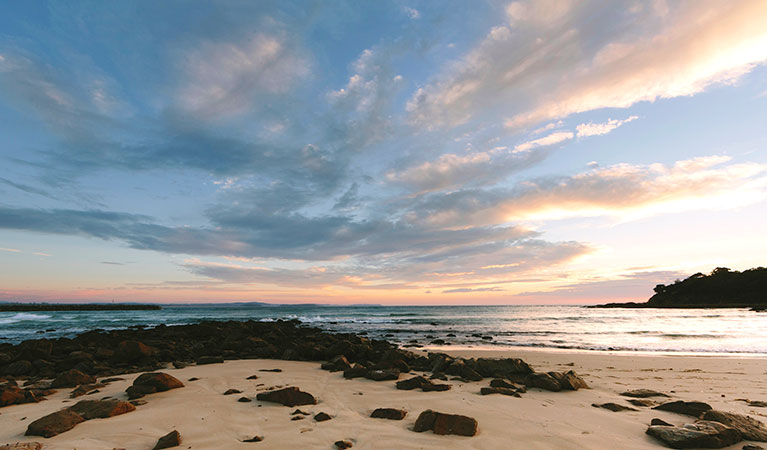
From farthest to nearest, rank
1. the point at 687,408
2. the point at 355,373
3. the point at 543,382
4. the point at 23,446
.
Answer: the point at 355,373, the point at 543,382, the point at 687,408, the point at 23,446

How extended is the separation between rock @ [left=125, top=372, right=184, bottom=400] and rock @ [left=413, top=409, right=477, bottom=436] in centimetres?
572

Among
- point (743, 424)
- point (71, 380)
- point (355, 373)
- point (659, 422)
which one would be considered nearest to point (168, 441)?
point (355, 373)

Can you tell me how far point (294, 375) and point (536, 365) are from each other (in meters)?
8.39

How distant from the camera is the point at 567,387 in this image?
322 inches

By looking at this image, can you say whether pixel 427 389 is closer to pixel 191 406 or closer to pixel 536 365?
pixel 191 406

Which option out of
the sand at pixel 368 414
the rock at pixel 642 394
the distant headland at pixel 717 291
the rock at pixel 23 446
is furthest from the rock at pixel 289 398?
the distant headland at pixel 717 291

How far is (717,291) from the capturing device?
93.7 m

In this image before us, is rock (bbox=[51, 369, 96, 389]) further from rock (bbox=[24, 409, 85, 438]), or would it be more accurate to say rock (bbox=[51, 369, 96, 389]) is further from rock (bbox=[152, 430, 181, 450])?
rock (bbox=[152, 430, 181, 450])

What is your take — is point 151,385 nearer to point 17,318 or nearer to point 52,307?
point 17,318

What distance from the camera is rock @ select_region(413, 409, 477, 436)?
5012mm

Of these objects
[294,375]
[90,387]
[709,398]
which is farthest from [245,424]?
[709,398]

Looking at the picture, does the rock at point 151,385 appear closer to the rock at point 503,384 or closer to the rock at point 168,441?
the rock at point 168,441

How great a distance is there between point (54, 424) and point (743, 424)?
32.4 ft

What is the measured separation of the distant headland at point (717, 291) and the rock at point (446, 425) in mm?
108238
